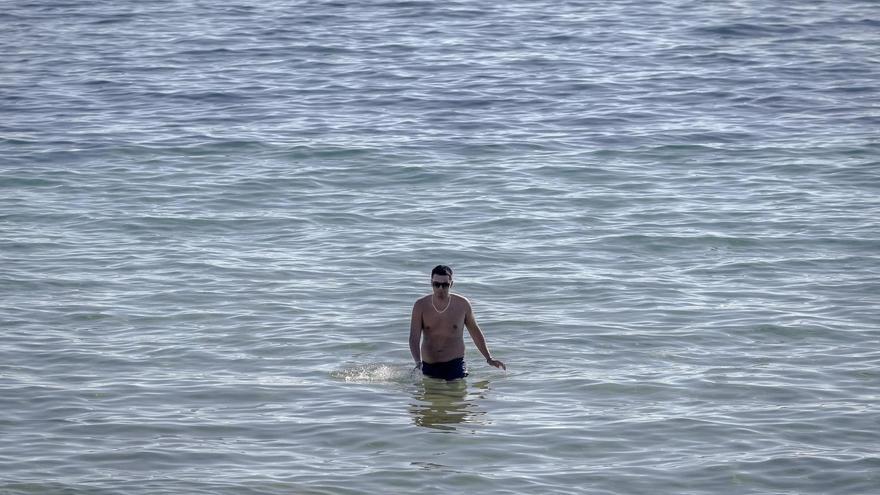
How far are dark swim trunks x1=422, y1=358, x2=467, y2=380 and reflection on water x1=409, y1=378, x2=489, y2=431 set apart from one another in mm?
72

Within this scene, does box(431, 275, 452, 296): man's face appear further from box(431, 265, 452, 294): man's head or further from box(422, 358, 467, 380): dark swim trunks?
box(422, 358, 467, 380): dark swim trunks

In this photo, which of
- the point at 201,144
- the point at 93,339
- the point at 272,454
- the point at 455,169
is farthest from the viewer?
the point at 201,144

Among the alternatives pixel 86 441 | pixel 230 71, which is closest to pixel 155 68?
pixel 230 71

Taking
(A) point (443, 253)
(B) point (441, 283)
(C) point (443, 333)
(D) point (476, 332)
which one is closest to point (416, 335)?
(C) point (443, 333)

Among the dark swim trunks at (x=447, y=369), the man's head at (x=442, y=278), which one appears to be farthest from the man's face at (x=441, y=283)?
the dark swim trunks at (x=447, y=369)

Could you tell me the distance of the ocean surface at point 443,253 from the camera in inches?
412

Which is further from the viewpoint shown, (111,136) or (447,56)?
(447,56)

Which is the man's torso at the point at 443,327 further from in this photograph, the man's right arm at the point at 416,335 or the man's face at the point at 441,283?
the man's face at the point at 441,283

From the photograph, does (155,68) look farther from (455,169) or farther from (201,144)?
(455,169)

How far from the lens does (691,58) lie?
2964 centimetres

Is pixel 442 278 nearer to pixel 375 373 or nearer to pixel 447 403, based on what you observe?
pixel 447 403

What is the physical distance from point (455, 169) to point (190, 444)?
38.4 ft

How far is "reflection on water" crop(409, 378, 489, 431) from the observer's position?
11094 mm

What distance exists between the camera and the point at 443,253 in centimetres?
1700
